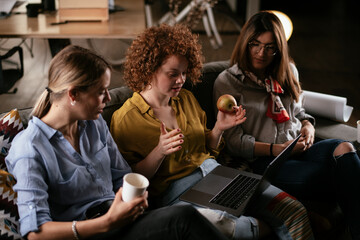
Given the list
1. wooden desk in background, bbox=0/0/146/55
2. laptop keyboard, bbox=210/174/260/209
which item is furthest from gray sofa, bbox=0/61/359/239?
wooden desk in background, bbox=0/0/146/55

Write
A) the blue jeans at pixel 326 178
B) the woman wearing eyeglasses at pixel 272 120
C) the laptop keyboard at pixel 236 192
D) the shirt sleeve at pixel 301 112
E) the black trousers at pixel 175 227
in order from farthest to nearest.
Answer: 1. the shirt sleeve at pixel 301 112
2. the woman wearing eyeglasses at pixel 272 120
3. the blue jeans at pixel 326 178
4. the laptop keyboard at pixel 236 192
5. the black trousers at pixel 175 227

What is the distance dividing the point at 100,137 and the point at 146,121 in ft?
0.78

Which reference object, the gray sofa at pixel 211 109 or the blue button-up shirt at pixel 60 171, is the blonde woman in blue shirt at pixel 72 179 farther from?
the gray sofa at pixel 211 109

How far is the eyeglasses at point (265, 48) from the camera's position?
7.15 ft

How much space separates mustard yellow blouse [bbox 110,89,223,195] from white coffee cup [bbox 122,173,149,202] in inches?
19.9

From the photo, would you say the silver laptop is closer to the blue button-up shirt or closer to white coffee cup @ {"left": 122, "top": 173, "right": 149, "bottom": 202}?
the blue button-up shirt

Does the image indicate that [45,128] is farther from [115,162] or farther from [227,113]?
[227,113]

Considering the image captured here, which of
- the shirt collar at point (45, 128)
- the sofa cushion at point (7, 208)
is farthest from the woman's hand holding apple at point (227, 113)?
the sofa cushion at point (7, 208)

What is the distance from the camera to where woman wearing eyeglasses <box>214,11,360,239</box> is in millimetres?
2100

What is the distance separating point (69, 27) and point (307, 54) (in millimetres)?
3323

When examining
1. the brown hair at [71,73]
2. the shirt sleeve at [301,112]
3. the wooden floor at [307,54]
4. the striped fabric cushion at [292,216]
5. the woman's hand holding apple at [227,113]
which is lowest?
the wooden floor at [307,54]

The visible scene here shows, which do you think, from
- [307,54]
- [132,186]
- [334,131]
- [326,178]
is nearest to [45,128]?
[132,186]

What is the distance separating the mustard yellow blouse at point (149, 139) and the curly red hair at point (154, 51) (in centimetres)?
9

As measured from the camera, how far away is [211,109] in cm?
238
